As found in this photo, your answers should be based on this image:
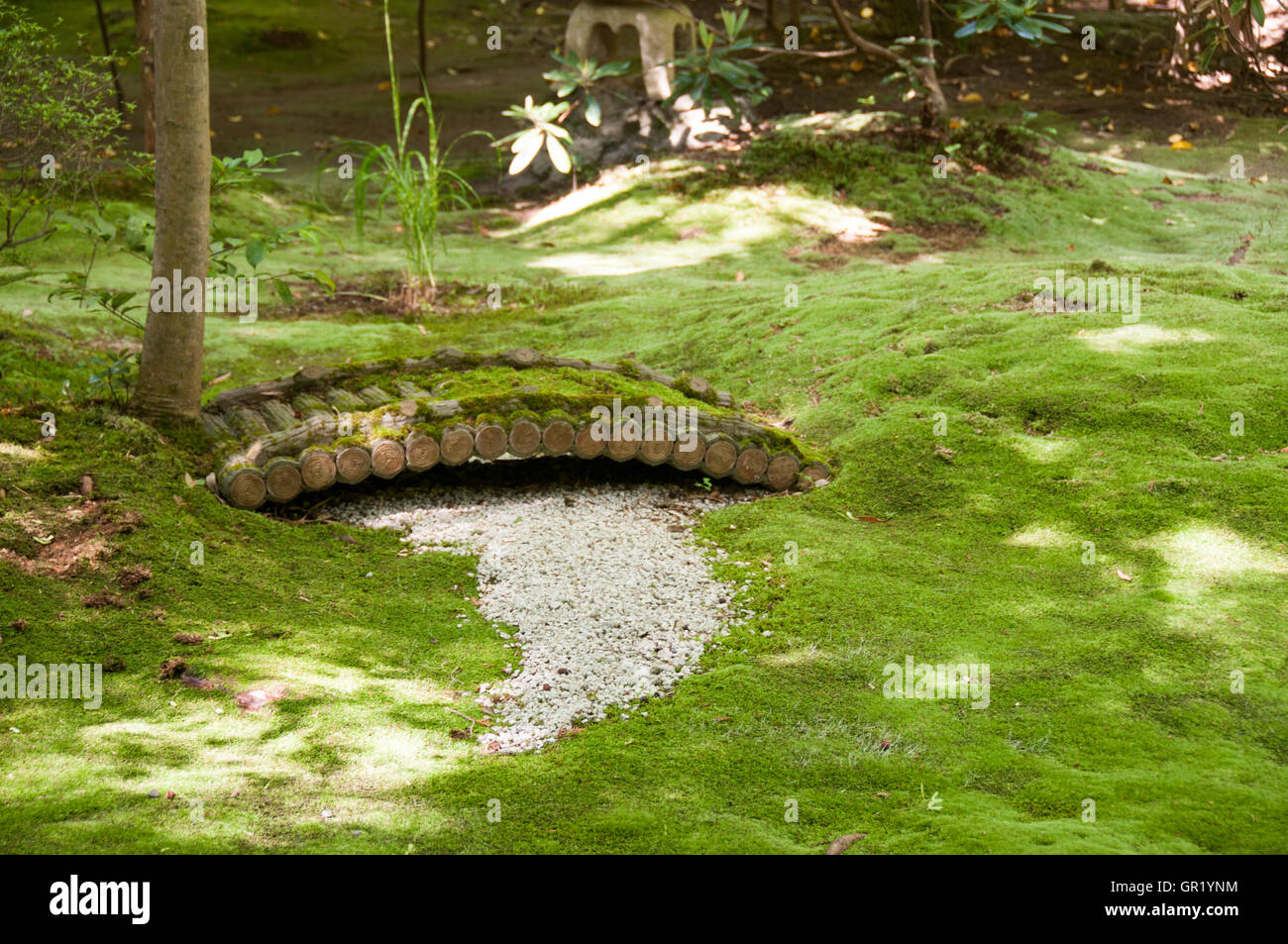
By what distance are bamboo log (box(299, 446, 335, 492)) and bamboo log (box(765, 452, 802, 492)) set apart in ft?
7.06

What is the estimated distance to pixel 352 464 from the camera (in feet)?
17.1

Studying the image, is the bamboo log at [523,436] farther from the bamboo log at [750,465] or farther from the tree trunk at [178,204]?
the tree trunk at [178,204]

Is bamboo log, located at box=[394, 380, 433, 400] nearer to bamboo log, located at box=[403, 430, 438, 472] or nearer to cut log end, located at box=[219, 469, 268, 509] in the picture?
bamboo log, located at box=[403, 430, 438, 472]

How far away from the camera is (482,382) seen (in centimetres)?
591

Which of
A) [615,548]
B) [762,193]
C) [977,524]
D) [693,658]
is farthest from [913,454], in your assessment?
[762,193]

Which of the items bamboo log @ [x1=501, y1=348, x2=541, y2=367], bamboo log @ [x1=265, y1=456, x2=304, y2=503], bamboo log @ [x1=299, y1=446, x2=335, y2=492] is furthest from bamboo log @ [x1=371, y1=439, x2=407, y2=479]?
bamboo log @ [x1=501, y1=348, x2=541, y2=367]

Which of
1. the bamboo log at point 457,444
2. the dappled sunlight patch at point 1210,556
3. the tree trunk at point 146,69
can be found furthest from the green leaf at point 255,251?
the tree trunk at point 146,69

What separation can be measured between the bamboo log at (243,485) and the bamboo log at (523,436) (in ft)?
3.85

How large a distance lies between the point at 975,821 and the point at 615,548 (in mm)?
2248

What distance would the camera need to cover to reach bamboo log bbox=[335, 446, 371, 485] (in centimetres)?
520

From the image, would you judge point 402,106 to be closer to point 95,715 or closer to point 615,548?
point 615,548

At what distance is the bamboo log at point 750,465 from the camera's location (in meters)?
5.60

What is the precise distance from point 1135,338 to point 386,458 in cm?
421

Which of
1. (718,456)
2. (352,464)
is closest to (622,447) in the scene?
(718,456)
